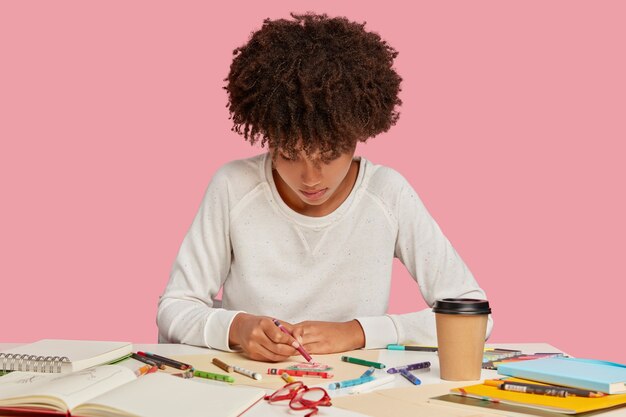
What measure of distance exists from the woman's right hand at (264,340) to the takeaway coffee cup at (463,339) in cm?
44

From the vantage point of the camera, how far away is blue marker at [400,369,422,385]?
239 cm

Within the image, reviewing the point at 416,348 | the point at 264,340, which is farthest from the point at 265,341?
the point at 416,348

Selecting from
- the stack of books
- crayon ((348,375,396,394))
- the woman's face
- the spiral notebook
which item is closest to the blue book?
the stack of books

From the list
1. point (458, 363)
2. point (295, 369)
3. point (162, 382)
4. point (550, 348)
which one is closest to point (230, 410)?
point (162, 382)

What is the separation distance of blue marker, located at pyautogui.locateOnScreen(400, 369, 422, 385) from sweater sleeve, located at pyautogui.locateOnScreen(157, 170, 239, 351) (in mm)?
902

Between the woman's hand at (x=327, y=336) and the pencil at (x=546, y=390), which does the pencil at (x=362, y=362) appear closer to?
the woman's hand at (x=327, y=336)

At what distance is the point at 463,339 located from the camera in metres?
2.44

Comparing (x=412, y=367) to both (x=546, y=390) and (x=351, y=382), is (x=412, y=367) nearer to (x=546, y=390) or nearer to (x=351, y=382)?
(x=351, y=382)

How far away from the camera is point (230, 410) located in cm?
196

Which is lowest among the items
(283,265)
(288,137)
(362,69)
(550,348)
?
(550,348)

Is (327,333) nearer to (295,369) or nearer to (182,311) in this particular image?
(295,369)

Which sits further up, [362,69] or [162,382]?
[362,69]

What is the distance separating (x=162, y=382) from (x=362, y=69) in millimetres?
1351

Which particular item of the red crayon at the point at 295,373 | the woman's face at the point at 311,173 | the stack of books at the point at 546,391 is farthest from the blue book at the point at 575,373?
the woman's face at the point at 311,173
